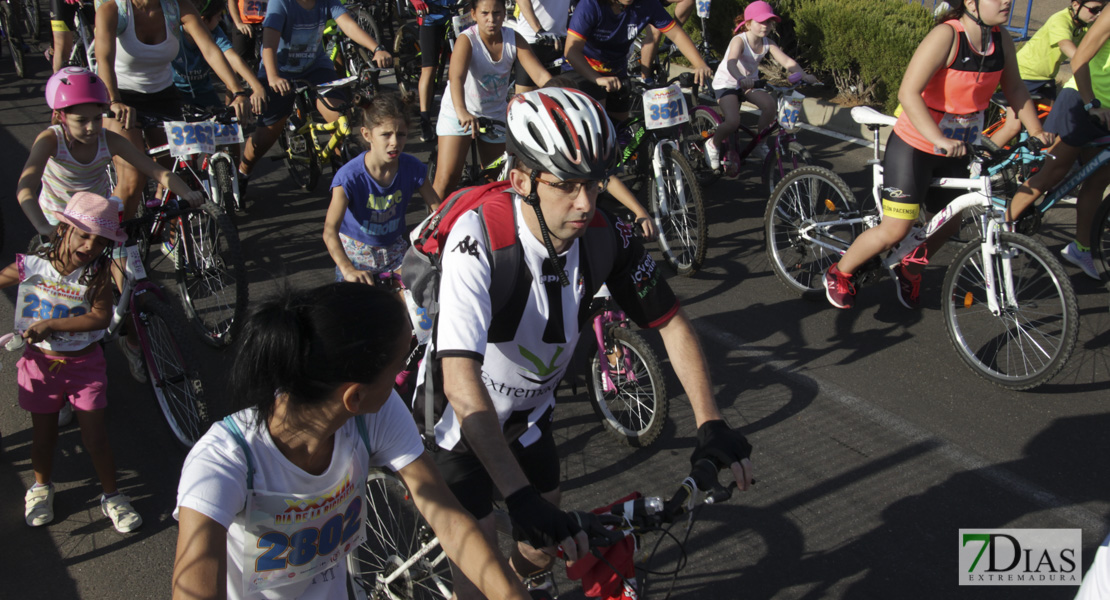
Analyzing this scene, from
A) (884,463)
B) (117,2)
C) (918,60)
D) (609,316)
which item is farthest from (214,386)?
(918,60)

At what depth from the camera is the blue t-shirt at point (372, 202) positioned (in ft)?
16.3

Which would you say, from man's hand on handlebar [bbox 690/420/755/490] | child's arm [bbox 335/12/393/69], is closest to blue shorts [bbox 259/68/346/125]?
child's arm [bbox 335/12/393/69]

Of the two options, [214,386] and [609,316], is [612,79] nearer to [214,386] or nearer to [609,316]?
[609,316]

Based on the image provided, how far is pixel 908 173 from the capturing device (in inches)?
209

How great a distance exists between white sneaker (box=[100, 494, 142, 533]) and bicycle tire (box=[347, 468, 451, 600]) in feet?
4.79

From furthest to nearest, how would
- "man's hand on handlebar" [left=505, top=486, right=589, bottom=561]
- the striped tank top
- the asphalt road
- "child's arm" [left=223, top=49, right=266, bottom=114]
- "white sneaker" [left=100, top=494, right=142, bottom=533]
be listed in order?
"child's arm" [left=223, top=49, right=266, bottom=114], the striped tank top, "white sneaker" [left=100, top=494, right=142, bottom=533], the asphalt road, "man's hand on handlebar" [left=505, top=486, right=589, bottom=561]

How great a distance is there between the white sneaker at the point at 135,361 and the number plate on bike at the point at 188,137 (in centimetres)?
139

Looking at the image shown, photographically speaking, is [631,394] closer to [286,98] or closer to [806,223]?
[806,223]

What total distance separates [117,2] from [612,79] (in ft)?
11.4

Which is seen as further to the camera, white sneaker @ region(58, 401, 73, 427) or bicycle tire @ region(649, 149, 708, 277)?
bicycle tire @ region(649, 149, 708, 277)

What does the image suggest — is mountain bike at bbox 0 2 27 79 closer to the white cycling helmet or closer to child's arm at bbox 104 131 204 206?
child's arm at bbox 104 131 204 206

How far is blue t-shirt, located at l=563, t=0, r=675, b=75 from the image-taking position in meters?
6.88

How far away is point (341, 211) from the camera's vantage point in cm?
485

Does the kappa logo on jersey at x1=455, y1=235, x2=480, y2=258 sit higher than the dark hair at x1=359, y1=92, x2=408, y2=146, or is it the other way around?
the dark hair at x1=359, y1=92, x2=408, y2=146
